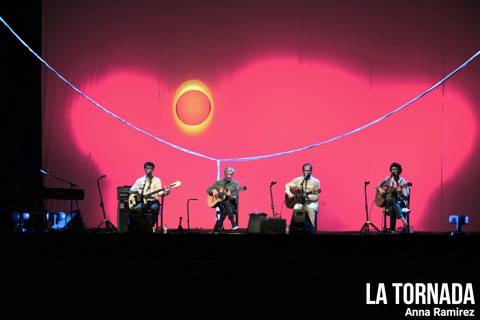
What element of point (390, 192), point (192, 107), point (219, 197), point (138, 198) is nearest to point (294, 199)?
point (219, 197)

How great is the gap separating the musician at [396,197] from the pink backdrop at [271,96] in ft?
2.72

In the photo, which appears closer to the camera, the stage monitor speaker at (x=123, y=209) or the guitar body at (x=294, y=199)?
the guitar body at (x=294, y=199)

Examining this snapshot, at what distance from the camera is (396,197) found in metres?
7.74

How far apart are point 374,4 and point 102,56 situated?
4.40 m

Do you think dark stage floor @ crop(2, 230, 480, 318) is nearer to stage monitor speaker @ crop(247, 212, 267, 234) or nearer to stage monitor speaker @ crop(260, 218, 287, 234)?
stage monitor speaker @ crop(260, 218, 287, 234)

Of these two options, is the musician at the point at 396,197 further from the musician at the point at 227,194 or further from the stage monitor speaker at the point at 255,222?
the musician at the point at 227,194

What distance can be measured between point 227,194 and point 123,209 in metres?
1.52

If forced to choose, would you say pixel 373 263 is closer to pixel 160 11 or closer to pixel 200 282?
pixel 200 282

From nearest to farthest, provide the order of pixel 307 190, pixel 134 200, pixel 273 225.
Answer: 1. pixel 273 225
2. pixel 307 190
3. pixel 134 200

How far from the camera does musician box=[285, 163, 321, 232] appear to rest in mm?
7984

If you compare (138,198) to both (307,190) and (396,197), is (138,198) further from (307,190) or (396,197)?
(396,197)

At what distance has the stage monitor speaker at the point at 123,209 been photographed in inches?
324

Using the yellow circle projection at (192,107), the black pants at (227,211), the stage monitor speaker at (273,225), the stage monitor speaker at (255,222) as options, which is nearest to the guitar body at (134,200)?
the black pants at (227,211)

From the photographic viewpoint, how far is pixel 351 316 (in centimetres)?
318
